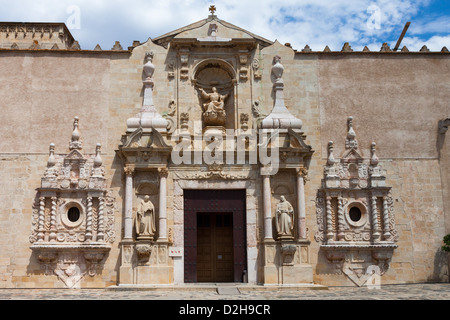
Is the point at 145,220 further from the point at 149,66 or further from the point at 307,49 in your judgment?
the point at 307,49

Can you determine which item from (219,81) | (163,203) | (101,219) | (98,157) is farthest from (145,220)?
(219,81)

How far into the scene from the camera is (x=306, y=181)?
53.7 feet

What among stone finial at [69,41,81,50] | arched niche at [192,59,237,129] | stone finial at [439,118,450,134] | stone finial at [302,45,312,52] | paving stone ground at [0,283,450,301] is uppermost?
stone finial at [69,41,81,50]

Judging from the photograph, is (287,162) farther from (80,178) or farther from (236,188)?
(80,178)

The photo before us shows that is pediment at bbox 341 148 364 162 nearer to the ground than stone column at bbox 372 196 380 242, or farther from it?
farther from it

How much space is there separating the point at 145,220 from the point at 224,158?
10.2 ft

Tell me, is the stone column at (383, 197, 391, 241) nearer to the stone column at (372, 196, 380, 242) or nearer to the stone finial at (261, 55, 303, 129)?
the stone column at (372, 196, 380, 242)

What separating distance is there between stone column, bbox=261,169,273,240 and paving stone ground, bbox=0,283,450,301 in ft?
5.77

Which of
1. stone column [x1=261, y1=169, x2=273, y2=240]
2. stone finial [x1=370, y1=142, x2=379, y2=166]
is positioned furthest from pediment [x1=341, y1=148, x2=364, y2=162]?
stone column [x1=261, y1=169, x2=273, y2=240]

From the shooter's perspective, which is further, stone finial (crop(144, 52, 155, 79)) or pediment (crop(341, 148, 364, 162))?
stone finial (crop(144, 52, 155, 79))

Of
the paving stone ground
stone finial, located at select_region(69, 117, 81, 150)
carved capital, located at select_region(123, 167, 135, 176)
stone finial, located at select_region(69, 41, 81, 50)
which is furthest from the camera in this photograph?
stone finial, located at select_region(69, 41, 81, 50)

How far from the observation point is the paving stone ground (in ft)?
39.3

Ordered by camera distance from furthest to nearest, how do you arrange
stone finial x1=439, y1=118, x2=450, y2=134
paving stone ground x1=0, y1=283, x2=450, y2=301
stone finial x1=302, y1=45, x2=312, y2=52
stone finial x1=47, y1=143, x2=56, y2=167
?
stone finial x1=302, y1=45, x2=312, y2=52, stone finial x1=439, y1=118, x2=450, y2=134, stone finial x1=47, y1=143, x2=56, y2=167, paving stone ground x1=0, y1=283, x2=450, y2=301
